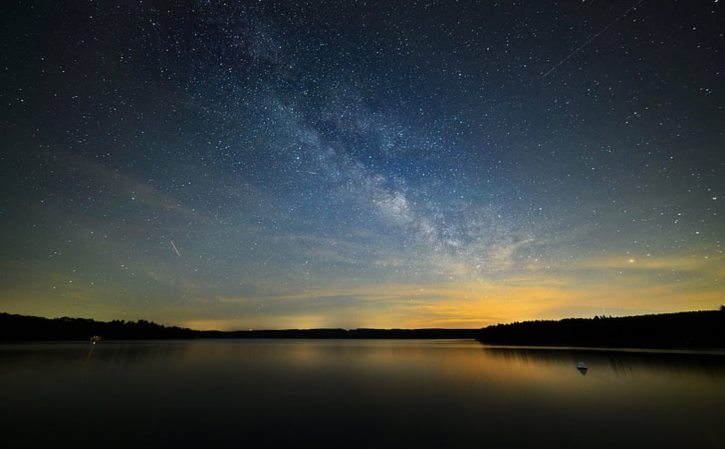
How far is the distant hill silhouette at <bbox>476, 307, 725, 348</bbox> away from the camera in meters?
77.9

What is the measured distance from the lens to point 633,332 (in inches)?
3696

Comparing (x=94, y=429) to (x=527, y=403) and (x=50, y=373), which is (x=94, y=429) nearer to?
(x=527, y=403)

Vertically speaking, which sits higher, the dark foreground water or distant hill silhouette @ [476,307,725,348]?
distant hill silhouette @ [476,307,725,348]

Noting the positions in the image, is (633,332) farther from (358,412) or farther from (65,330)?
(65,330)

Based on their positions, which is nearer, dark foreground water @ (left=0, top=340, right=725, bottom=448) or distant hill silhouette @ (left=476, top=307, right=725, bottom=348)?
dark foreground water @ (left=0, top=340, right=725, bottom=448)

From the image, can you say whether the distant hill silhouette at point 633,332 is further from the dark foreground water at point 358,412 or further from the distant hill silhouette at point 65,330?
the distant hill silhouette at point 65,330

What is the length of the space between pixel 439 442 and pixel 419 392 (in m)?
14.8

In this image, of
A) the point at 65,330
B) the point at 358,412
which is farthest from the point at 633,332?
the point at 65,330

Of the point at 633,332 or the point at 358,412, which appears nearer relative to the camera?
the point at 358,412

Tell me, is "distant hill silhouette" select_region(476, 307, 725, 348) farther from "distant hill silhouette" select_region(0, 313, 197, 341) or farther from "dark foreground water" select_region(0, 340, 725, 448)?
"distant hill silhouette" select_region(0, 313, 197, 341)

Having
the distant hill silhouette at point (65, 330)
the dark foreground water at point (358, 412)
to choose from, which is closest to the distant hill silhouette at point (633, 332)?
the dark foreground water at point (358, 412)

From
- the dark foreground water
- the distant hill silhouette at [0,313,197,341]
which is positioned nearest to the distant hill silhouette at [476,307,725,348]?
the dark foreground water

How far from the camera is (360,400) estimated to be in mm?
24906

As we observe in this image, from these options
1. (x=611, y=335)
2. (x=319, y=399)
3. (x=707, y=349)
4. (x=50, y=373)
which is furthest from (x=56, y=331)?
(x=707, y=349)
